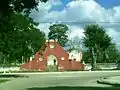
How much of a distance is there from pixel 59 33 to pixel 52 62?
2650 inches

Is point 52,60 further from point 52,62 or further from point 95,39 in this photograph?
point 95,39

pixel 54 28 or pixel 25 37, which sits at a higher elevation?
pixel 54 28

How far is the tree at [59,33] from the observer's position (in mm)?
162038

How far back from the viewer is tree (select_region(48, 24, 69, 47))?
16204 centimetres

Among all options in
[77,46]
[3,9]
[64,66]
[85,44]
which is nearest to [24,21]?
[3,9]

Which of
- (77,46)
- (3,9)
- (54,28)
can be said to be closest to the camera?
(3,9)

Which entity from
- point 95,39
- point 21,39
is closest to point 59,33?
point 95,39

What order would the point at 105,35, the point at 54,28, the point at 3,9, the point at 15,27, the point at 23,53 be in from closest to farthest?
the point at 3,9 → the point at 15,27 → the point at 23,53 → the point at 105,35 → the point at 54,28

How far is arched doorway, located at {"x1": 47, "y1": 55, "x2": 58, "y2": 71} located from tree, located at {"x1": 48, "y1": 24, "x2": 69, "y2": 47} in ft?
210

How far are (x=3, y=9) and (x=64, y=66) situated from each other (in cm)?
7396

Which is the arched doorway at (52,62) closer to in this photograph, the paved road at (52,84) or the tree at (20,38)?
the tree at (20,38)

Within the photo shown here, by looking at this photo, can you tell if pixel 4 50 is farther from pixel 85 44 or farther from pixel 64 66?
pixel 85 44

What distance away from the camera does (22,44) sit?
2378 inches

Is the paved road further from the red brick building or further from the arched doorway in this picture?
the arched doorway
